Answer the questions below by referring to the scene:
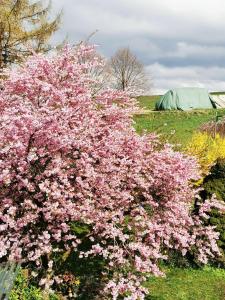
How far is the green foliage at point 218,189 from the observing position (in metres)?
12.1

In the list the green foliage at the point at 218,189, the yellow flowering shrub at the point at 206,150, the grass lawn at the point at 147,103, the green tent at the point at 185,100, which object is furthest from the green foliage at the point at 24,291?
the grass lawn at the point at 147,103

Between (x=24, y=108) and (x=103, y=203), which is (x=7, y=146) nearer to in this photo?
(x=24, y=108)

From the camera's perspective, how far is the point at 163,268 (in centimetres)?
1143

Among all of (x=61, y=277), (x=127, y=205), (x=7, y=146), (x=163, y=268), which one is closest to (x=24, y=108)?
(x=7, y=146)

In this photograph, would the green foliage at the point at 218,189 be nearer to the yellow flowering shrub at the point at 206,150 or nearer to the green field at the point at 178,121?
the yellow flowering shrub at the point at 206,150

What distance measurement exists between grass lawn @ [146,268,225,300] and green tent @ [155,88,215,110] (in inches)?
1649

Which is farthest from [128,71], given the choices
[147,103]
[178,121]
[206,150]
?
[206,150]

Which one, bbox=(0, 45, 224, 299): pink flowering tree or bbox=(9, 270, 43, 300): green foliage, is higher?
bbox=(0, 45, 224, 299): pink flowering tree

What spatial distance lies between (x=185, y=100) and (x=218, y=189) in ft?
139

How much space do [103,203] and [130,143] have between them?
121cm

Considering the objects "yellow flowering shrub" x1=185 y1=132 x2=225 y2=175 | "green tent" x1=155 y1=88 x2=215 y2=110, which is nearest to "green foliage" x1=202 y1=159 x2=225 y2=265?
"yellow flowering shrub" x1=185 y1=132 x2=225 y2=175

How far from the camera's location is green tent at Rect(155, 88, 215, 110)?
53.0 metres

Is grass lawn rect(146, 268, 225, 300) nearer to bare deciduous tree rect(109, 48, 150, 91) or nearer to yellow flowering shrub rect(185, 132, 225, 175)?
yellow flowering shrub rect(185, 132, 225, 175)

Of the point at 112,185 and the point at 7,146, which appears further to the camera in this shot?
the point at 112,185
